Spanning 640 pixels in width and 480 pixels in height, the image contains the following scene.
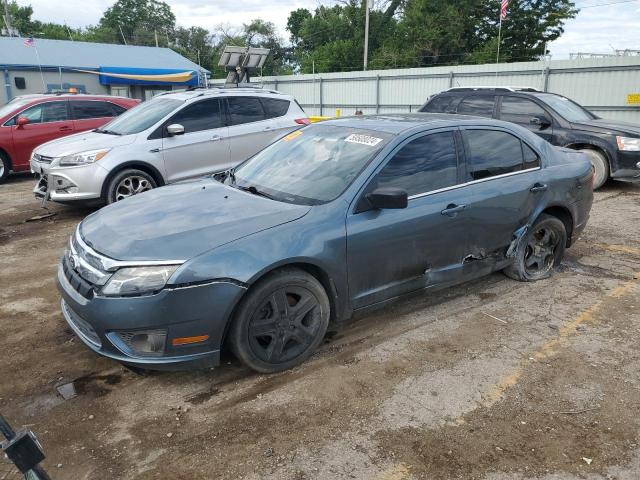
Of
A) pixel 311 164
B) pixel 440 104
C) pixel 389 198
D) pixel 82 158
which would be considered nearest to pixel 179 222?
pixel 311 164

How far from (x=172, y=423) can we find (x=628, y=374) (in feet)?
9.67

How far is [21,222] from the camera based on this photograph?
24.4 feet

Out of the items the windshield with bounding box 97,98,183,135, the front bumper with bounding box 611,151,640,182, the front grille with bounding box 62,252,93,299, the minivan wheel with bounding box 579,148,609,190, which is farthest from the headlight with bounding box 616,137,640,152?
the front grille with bounding box 62,252,93,299

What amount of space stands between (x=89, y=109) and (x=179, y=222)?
29.4 ft

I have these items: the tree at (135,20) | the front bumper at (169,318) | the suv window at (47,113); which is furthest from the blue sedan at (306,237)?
the tree at (135,20)

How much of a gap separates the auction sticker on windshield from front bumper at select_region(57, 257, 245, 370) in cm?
159

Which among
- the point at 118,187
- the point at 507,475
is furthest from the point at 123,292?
the point at 118,187

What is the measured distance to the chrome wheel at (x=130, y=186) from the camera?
23.7 feet

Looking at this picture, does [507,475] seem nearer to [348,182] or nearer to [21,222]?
[348,182]

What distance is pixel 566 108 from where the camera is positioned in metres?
9.61

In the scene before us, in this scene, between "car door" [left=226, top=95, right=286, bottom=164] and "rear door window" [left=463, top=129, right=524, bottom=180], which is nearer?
"rear door window" [left=463, top=129, right=524, bottom=180]

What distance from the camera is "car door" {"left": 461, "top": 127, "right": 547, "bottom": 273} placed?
13.8 feet

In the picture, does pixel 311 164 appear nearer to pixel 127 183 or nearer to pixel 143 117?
pixel 127 183

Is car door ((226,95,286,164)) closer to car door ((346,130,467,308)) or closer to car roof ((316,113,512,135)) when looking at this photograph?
car roof ((316,113,512,135))
